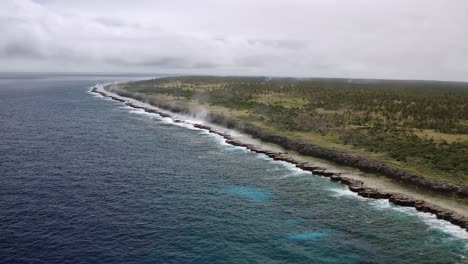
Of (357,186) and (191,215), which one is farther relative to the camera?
(357,186)

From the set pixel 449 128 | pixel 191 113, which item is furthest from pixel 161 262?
pixel 191 113

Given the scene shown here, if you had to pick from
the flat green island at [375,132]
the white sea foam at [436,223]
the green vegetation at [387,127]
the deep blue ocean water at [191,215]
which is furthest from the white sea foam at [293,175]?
the white sea foam at [436,223]

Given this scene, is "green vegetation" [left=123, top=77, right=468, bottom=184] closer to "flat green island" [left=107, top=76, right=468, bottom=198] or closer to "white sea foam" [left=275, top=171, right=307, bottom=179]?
"flat green island" [left=107, top=76, right=468, bottom=198]

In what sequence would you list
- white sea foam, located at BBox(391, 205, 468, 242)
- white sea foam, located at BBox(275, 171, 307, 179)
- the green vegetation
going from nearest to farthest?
white sea foam, located at BBox(391, 205, 468, 242) < white sea foam, located at BBox(275, 171, 307, 179) < the green vegetation

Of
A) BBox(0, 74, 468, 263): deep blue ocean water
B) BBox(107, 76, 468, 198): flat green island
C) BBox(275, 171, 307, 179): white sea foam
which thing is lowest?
BBox(0, 74, 468, 263): deep blue ocean water

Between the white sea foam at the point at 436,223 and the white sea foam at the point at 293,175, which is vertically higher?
the white sea foam at the point at 293,175

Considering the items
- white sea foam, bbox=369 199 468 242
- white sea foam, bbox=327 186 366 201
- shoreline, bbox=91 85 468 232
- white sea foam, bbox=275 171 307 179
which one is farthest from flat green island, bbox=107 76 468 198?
white sea foam, bbox=275 171 307 179

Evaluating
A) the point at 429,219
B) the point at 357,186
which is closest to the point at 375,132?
the point at 357,186

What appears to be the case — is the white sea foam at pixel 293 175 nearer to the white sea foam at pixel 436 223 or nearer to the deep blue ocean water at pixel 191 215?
the deep blue ocean water at pixel 191 215

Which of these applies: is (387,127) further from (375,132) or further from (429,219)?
(429,219)

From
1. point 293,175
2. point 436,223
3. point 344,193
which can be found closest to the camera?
point 436,223
